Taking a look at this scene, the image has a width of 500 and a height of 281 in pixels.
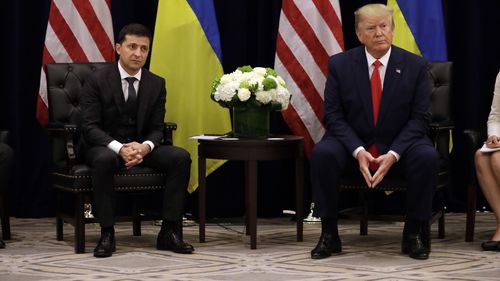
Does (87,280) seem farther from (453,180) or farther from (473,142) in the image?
(453,180)

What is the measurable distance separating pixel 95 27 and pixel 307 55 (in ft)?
4.61

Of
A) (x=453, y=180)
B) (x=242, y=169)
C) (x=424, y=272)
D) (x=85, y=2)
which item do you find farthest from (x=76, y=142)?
(x=453, y=180)

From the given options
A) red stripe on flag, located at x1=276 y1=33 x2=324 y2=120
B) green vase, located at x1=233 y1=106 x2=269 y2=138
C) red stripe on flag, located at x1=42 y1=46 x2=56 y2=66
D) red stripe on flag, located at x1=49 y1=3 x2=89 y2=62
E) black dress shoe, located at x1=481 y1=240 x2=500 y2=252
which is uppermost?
red stripe on flag, located at x1=49 y1=3 x2=89 y2=62

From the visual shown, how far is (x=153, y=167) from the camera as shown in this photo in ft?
17.5

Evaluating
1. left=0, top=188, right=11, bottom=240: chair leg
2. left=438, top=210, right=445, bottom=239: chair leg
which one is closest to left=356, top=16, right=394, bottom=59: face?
left=438, top=210, right=445, bottom=239: chair leg

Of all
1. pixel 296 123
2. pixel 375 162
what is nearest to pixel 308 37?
pixel 296 123

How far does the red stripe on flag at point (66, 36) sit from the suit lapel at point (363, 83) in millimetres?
1867

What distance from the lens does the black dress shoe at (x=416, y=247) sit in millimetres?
5023

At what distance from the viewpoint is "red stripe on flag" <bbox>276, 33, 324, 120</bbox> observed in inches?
244

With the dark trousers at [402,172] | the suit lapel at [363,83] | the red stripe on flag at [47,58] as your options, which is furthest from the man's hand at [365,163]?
the red stripe on flag at [47,58]

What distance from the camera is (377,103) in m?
5.29

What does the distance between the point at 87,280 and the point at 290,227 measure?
2074 mm

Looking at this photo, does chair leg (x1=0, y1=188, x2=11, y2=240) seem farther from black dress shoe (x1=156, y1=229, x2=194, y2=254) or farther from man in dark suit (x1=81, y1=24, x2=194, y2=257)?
black dress shoe (x1=156, y1=229, x2=194, y2=254)

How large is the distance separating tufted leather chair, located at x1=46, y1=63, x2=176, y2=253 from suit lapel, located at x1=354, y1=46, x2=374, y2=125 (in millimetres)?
1152
